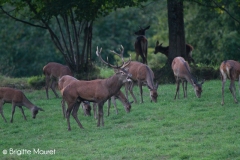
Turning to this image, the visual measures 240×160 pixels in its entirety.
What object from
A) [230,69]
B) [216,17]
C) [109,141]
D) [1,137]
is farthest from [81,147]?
[216,17]

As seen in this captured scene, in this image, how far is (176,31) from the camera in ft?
77.0

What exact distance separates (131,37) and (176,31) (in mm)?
25831

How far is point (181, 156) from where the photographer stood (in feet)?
39.6

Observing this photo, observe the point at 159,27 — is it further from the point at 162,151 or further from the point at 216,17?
the point at 162,151

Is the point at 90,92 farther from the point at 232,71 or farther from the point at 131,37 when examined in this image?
the point at 131,37

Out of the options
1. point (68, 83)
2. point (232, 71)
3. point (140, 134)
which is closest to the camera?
point (140, 134)

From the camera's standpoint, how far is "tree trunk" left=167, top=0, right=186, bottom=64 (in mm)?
23281

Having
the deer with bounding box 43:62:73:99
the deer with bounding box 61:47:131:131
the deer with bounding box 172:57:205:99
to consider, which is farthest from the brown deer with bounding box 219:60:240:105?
the deer with bounding box 43:62:73:99

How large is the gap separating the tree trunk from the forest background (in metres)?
4.93

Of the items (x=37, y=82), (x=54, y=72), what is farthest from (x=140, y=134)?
(x=37, y=82)

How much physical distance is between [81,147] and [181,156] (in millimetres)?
2276

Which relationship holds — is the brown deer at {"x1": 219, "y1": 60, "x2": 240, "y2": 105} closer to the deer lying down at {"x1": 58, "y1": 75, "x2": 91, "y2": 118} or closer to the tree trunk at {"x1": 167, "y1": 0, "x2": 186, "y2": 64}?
the deer lying down at {"x1": 58, "y1": 75, "x2": 91, "y2": 118}

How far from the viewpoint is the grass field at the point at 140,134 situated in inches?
496

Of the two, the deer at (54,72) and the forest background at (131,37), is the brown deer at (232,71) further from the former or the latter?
the forest background at (131,37)
